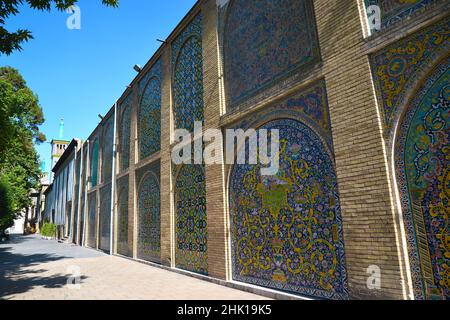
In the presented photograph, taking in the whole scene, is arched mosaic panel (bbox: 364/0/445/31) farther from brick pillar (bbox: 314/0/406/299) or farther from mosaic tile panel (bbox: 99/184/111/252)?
mosaic tile panel (bbox: 99/184/111/252)

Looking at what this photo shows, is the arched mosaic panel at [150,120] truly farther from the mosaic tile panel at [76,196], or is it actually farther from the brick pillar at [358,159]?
the mosaic tile panel at [76,196]

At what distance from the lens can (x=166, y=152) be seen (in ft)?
28.4

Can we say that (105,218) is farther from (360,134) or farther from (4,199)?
(360,134)

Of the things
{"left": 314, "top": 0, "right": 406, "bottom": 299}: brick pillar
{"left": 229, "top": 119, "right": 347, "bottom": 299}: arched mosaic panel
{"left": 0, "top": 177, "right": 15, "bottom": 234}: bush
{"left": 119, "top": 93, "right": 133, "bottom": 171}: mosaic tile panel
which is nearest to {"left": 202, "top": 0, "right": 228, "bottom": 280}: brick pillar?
{"left": 229, "top": 119, "right": 347, "bottom": 299}: arched mosaic panel

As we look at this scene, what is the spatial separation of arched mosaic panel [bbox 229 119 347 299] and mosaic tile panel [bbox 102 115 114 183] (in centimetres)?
1044

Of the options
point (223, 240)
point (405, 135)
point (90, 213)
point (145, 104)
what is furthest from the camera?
point (90, 213)

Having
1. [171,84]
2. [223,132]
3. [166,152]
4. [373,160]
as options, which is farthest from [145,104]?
[373,160]

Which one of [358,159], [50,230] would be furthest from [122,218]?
[50,230]

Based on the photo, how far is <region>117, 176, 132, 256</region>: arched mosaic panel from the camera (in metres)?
11.7

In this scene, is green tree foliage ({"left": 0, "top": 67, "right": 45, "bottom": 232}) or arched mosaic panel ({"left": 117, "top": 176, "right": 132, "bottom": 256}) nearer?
arched mosaic panel ({"left": 117, "top": 176, "right": 132, "bottom": 256})

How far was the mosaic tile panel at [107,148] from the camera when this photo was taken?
569 inches

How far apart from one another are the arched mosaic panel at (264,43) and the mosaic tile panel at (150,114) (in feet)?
13.1
